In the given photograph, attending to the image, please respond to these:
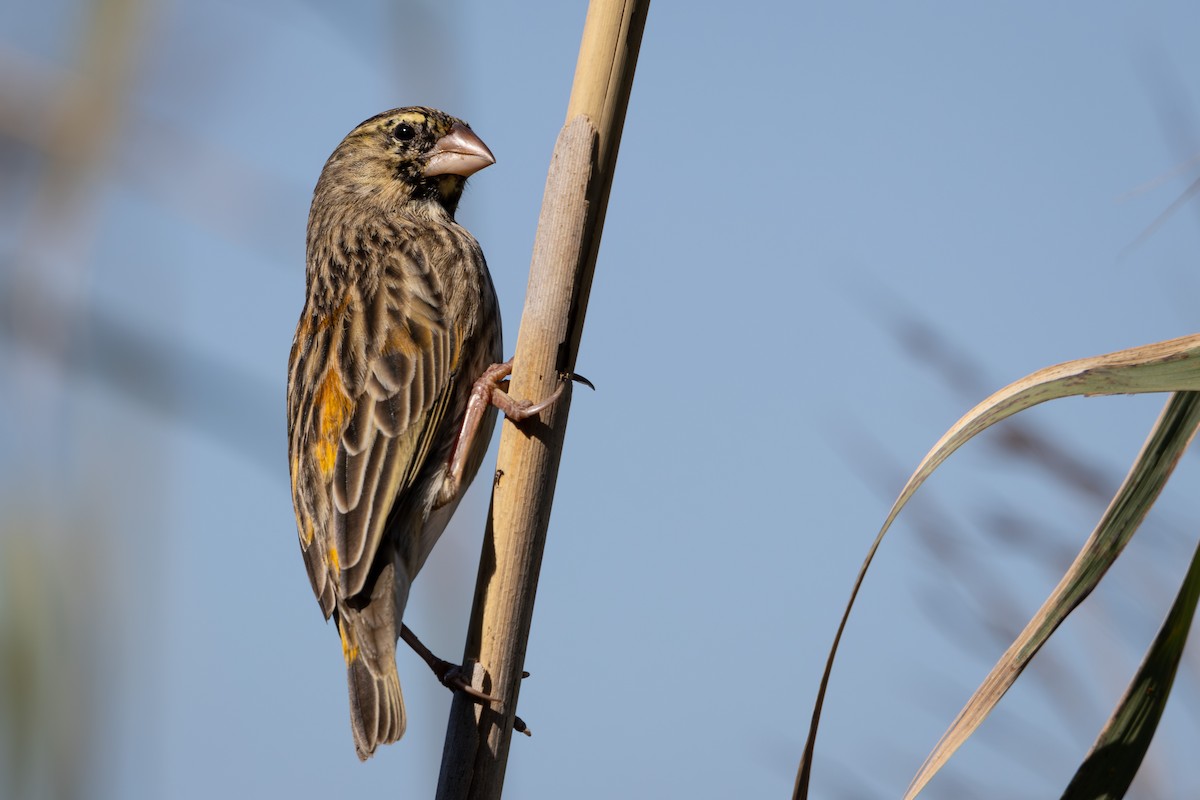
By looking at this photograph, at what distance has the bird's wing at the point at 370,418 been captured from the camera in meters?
2.57

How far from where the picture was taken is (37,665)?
96 centimetres

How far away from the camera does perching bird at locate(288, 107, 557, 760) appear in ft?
8.18

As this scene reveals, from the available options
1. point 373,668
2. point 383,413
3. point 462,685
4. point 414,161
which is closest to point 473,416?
point 383,413

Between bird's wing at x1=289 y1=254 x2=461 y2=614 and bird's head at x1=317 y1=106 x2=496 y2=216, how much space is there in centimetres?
57

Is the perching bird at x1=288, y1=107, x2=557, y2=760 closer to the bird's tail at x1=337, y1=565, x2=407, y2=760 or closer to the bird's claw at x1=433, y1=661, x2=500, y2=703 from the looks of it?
the bird's tail at x1=337, y1=565, x2=407, y2=760

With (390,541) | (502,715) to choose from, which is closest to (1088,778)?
(502,715)

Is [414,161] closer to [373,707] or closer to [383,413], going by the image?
[383,413]

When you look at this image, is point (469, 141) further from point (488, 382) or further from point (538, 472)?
point (538, 472)

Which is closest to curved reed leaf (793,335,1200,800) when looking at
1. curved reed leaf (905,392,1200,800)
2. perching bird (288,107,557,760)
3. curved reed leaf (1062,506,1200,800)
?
curved reed leaf (905,392,1200,800)

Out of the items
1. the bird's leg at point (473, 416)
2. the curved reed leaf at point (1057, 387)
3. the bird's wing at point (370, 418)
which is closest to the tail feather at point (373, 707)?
the bird's wing at point (370, 418)

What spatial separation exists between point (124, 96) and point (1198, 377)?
1045mm

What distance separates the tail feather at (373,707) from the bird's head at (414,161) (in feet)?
5.10

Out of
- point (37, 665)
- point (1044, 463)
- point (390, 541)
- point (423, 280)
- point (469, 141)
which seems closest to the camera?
point (37, 665)

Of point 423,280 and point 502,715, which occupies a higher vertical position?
point 423,280
